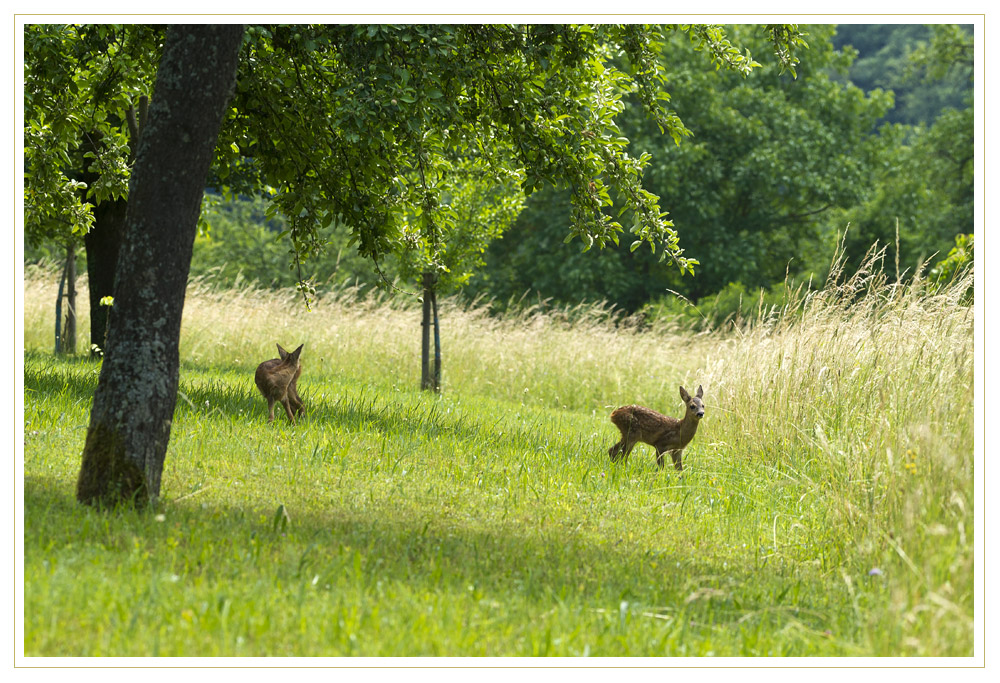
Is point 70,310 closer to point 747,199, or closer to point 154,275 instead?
point 154,275

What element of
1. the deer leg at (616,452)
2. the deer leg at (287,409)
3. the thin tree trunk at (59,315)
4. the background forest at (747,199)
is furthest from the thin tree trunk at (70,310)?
the background forest at (747,199)

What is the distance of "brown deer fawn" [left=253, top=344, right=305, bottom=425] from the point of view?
→ 7855 millimetres

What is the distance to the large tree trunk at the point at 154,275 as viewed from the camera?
196 inches

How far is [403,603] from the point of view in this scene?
13.2 feet

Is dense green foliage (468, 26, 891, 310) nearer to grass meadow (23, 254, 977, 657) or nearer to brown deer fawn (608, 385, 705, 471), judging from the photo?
grass meadow (23, 254, 977, 657)

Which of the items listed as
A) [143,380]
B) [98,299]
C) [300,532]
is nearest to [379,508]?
[300,532]

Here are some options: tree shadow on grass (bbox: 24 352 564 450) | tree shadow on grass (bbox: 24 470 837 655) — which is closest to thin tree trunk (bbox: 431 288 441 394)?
tree shadow on grass (bbox: 24 352 564 450)

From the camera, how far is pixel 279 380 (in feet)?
25.9

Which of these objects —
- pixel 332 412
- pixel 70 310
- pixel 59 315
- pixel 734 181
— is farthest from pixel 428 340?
pixel 734 181

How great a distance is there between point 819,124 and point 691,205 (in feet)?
16.6

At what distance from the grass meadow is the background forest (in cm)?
1817

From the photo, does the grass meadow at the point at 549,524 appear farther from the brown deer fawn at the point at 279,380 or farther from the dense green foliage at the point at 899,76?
the dense green foliage at the point at 899,76

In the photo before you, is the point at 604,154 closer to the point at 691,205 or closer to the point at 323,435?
the point at 323,435

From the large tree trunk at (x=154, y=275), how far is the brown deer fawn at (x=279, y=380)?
8.84 feet
